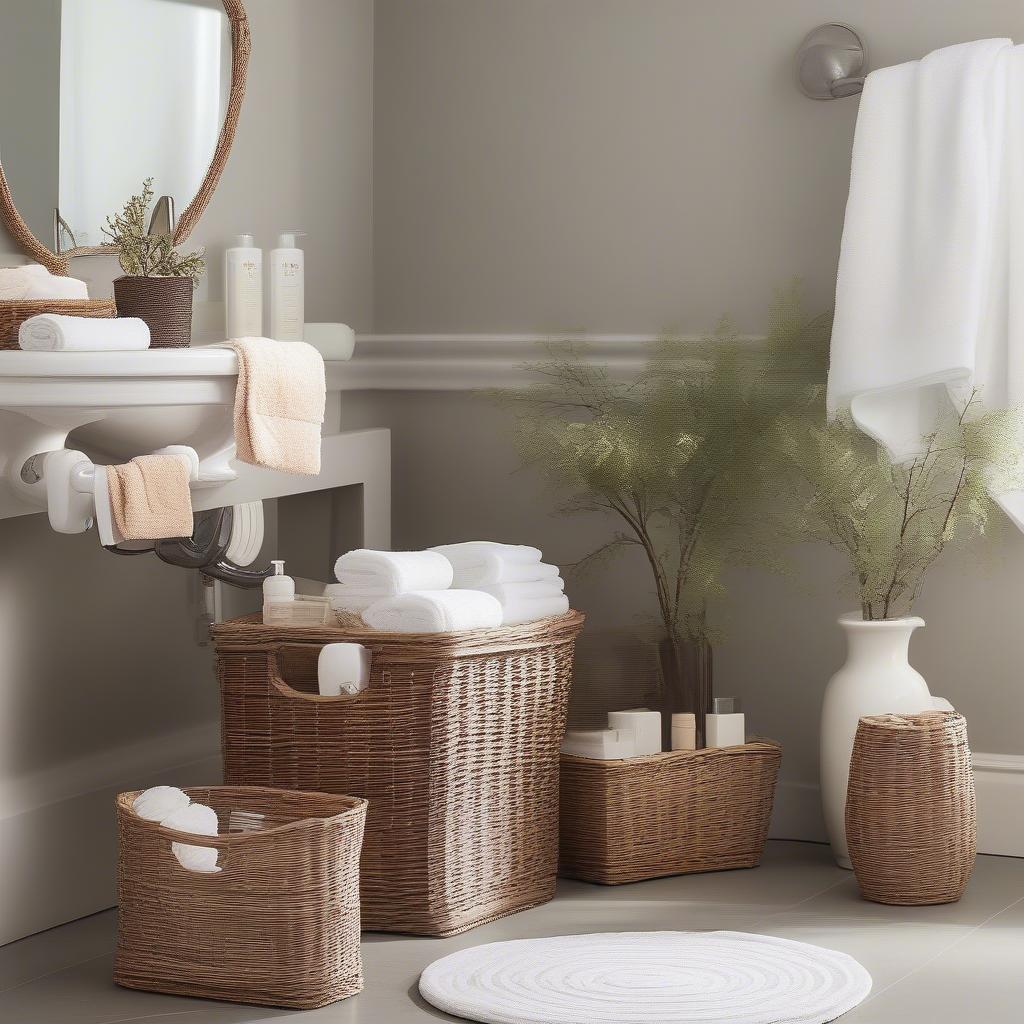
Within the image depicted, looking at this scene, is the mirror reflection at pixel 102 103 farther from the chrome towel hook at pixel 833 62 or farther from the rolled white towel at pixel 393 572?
the chrome towel hook at pixel 833 62

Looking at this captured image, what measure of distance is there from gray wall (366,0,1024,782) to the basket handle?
2.02 ft

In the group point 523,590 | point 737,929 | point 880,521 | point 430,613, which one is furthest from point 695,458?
point 737,929

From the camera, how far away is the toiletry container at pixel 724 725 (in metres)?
2.65

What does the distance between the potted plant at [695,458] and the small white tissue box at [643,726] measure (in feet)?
0.17

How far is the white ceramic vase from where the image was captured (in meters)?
2.59

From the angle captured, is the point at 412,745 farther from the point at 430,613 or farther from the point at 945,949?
the point at 945,949

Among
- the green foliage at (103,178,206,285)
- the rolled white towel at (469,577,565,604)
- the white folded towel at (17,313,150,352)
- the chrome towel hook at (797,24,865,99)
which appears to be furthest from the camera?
the chrome towel hook at (797,24,865,99)

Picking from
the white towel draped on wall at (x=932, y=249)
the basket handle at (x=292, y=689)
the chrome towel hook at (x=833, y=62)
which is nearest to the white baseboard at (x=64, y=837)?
the basket handle at (x=292, y=689)

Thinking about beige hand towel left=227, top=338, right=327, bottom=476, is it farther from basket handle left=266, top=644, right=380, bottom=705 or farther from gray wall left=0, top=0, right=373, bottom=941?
gray wall left=0, top=0, right=373, bottom=941

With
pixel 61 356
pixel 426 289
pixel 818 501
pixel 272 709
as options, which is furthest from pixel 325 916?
pixel 426 289

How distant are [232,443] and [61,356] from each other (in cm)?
35

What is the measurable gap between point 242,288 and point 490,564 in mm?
605

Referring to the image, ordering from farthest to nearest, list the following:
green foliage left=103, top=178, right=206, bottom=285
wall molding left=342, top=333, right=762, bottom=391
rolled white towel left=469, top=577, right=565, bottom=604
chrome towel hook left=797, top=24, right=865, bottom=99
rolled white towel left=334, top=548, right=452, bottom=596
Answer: wall molding left=342, top=333, right=762, bottom=391 → chrome towel hook left=797, top=24, right=865, bottom=99 → rolled white towel left=469, top=577, right=565, bottom=604 → rolled white towel left=334, top=548, right=452, bottom=596 → green foliage left=103, top=178, right=206, bottom=285

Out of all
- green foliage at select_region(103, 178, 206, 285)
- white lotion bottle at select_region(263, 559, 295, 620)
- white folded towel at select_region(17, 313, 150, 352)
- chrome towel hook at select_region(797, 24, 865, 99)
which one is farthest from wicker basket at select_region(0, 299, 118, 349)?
chrome towel hook at select_region(797, 24, 865, 99)
